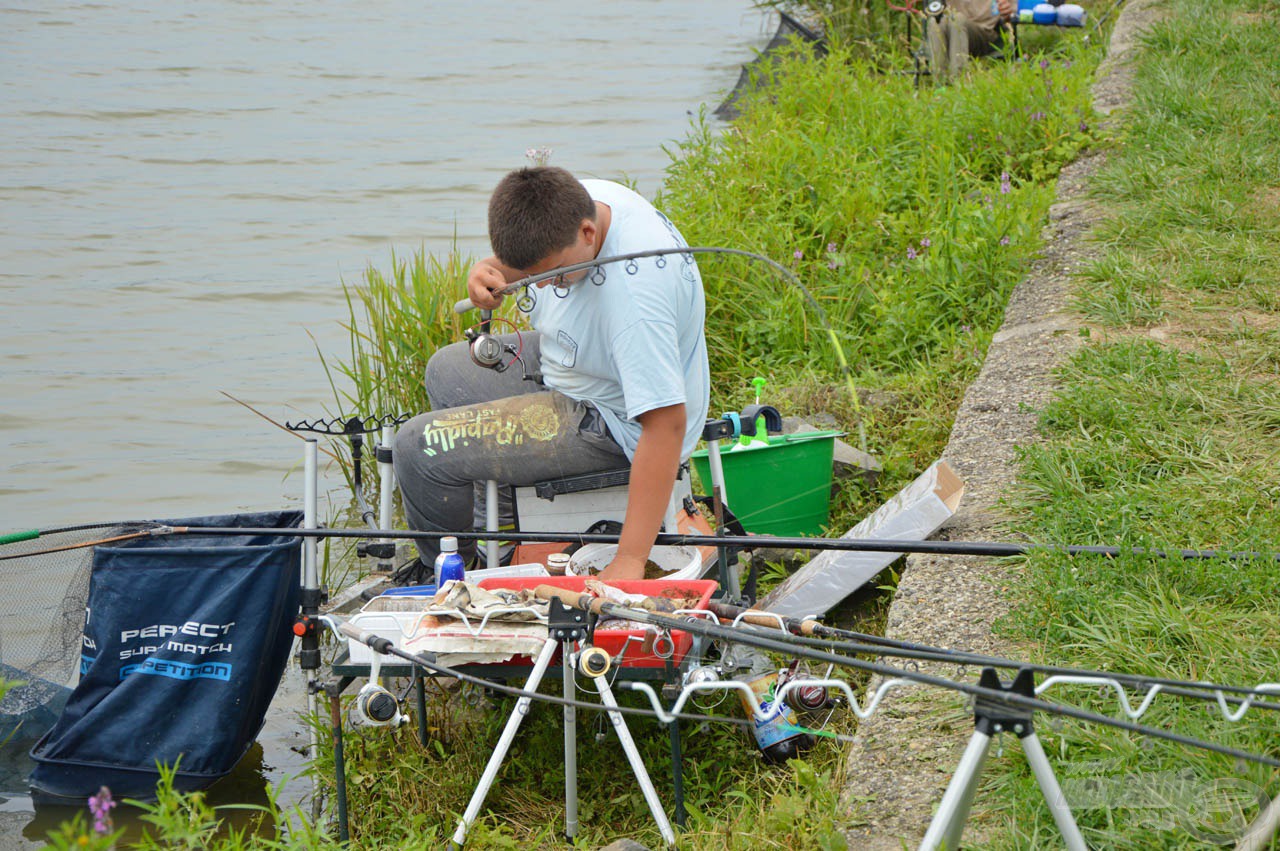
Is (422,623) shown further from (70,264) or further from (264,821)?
(70,264)

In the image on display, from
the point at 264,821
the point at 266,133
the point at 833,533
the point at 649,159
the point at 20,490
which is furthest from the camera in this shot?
the point at 266,133

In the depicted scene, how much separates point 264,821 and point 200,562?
767 mm

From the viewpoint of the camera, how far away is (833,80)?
7.47 metres

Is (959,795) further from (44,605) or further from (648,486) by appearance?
(44,605)

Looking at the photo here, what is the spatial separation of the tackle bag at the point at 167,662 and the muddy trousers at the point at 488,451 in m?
0.40

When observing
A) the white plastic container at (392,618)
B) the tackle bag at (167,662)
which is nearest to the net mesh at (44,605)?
the tackle bag at (167,662)

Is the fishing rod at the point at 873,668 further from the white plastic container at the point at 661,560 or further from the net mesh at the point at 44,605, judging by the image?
the net mesh at the point at 44,605

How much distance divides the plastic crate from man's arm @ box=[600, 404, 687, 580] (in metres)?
0.06

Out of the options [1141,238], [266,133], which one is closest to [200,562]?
[1141,238]

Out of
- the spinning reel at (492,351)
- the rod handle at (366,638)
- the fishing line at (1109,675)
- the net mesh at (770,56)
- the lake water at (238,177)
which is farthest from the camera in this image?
the net mesh at (770,56)

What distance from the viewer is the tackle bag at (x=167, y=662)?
3.09m

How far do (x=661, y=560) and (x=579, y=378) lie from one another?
21.0 inches

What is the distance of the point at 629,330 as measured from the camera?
119 inches

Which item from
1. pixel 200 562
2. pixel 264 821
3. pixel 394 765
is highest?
pixel 200 562
